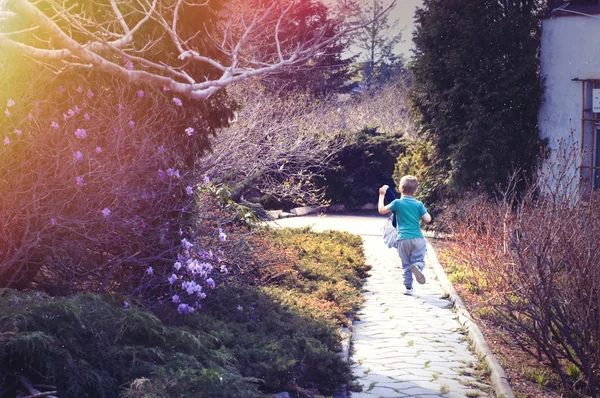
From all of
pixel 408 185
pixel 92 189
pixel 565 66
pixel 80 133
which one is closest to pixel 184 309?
pixel 92 189

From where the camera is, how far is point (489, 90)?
1473cm

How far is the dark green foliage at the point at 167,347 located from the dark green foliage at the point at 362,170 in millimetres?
16932

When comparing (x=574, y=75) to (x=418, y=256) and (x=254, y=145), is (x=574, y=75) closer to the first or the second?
(x=418, y=256)

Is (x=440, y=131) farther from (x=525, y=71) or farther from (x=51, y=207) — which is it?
(x=51, y=207)

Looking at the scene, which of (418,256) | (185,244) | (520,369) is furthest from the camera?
(418,256)

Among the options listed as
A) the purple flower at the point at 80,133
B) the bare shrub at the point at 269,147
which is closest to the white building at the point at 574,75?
the bare shrub at the point at 269,147

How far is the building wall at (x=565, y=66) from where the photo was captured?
1389 centimetres

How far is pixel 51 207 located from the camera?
6.02 metres

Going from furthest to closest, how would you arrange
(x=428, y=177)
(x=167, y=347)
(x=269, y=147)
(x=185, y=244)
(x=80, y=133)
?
(x=269, y=147), (x=428, y=177), (x=185, y=244), (x=80, y=133), (x=167, y=347)

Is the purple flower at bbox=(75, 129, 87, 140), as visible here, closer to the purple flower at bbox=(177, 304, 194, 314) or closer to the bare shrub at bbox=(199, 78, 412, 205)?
the purple flower at bbox=(177, 304, 194, 314)

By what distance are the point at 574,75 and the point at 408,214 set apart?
609 centimetres

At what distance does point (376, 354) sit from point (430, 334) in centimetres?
103

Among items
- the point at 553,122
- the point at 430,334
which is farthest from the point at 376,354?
the point at 553,122

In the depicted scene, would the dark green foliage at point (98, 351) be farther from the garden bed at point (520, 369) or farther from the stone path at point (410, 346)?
the garden bed at point (520, 369)
